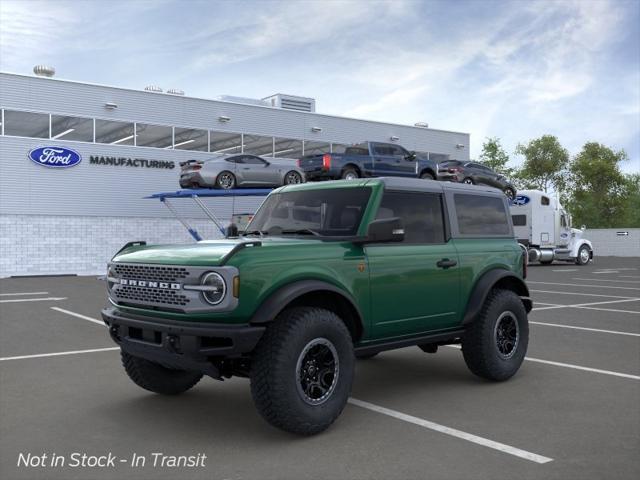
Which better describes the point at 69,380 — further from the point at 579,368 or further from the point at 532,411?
the point at 579,368

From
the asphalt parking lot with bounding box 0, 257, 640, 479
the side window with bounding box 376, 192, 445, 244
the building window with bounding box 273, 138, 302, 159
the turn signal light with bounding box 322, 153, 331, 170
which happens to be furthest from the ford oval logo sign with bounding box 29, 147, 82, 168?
the side window with bounding box 376, 192, 445, 244

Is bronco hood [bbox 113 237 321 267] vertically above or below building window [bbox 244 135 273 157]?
below

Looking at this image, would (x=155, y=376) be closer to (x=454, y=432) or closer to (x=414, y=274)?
(x=414, y=274)

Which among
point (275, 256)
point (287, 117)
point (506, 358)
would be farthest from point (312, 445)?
point (287, 117)

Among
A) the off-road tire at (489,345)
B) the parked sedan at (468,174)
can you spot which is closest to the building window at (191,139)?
the parked sedan at (468,174)

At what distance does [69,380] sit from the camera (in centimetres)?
673

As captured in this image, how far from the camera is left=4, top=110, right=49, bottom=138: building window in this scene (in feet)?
86.4

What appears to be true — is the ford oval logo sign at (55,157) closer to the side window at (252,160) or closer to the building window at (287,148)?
the side window at (252,160)

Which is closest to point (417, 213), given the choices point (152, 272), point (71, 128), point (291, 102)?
point (152, 272)

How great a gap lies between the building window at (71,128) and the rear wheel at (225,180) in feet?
29.8

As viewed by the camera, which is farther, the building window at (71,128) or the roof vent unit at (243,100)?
the roof vent unit at (243,100)

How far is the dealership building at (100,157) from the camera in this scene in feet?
87.2

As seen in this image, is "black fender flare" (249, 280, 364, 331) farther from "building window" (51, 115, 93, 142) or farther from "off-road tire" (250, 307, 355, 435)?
"building window" (51, 115, 93, 142)

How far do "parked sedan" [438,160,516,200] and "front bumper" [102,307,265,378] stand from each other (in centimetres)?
2062
